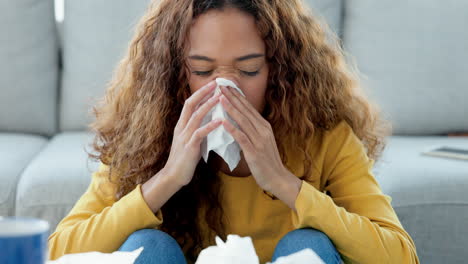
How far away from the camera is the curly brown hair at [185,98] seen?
A: 1.48 metres

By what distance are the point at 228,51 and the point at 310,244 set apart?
408mm

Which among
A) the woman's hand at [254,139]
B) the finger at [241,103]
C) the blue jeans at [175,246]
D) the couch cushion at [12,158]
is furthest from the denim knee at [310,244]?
the couch cushion at [12,158]

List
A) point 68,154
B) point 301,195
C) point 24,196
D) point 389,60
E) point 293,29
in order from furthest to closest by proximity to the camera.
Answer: point 389,60, point 68,154, point 24,196, point 293,29, point 301,195

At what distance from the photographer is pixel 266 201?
4.92ft

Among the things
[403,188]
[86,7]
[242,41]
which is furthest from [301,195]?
[86,7]

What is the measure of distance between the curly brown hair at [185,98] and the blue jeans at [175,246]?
0.24 meters

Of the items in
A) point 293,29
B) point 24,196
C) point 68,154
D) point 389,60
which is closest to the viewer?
point 293,29

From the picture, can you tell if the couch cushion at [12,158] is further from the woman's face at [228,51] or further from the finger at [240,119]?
the finger at [240,119]

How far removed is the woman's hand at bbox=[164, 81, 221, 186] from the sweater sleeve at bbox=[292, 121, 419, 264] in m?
0.22

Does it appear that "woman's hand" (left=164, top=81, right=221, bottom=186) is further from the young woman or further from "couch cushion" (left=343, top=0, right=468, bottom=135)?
"couch cushion" (left=343, top=0, right=468, bottom=135)

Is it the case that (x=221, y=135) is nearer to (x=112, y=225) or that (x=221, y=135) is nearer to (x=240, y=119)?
(x=240, y=119)

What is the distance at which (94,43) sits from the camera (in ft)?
8.09

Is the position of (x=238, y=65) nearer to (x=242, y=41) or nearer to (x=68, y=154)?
(x=242, y=41)

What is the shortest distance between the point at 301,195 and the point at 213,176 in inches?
11.0
